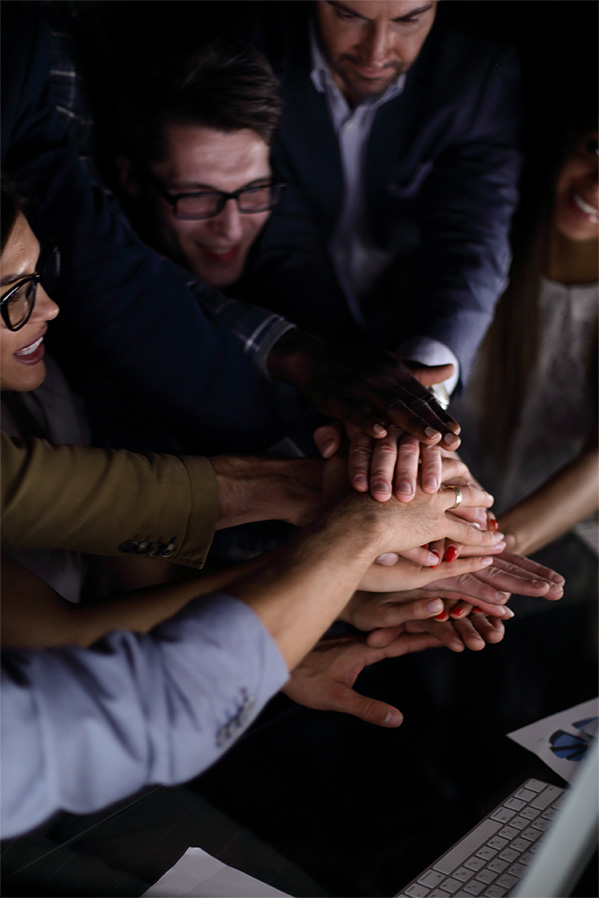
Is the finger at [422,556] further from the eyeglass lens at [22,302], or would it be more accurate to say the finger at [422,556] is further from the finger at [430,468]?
the eyeglass lens at [22,302]

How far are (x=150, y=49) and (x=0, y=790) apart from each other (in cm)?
68

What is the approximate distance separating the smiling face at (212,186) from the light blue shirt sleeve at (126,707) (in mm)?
467

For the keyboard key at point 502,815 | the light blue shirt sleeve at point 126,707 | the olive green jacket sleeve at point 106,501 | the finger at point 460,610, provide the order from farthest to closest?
the finger at point 460,610, the keyboard key at point 502,815, the olive green jacket sleeve at point 106,501, the light blue shirt sleeve at point 126,707

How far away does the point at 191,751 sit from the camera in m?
0.49

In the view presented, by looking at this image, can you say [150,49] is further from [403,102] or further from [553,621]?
[553,621]

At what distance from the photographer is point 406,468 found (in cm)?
72

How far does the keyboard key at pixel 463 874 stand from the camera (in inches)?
24.5

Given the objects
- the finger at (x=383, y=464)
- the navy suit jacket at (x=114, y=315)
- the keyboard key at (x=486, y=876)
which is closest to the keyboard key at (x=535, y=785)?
the keyboard key at (x=486, y=876)

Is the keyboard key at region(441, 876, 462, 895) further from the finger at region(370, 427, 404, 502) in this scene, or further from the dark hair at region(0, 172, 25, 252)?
the dark hair at region(0, 172, 25, 252)

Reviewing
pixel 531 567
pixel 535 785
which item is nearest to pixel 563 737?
pixel 535 785

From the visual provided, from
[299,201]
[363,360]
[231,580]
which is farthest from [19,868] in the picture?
[299,201]

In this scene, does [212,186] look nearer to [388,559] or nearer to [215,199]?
[215,199]

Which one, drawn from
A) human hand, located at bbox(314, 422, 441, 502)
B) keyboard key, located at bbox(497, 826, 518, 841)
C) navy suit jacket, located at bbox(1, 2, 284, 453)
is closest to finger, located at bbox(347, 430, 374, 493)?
human hand, located at bbox(314, 422, 441, 502)

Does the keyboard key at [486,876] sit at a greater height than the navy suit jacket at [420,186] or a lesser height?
lesser
